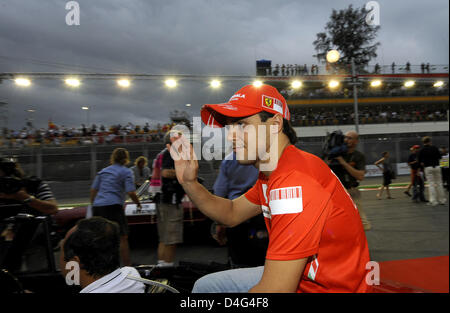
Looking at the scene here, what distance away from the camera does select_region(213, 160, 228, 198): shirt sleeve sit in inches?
87.1

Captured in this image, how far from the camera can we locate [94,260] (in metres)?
1.05

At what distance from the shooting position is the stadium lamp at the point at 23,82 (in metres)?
1.04

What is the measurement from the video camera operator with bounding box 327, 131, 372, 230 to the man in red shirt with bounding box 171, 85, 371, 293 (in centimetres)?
199

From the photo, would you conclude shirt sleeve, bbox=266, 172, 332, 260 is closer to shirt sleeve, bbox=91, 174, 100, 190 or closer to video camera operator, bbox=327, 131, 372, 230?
video camera operator, bbox=327, 131, 372, 230

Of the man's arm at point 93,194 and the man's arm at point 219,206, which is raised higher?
the man's arm at point 219,206

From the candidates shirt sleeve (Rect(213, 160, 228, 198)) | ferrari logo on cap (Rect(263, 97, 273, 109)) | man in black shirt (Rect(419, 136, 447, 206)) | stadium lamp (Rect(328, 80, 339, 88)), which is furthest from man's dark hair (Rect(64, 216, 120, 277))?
man in black shirt (Rect(419, 136, 447, 206))

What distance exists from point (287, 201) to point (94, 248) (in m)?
0.82

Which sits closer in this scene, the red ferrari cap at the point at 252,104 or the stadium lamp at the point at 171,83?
Answer: the red ferrari cap at the point at 252,104

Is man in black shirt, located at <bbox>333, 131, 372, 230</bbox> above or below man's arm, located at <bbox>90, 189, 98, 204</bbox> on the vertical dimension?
above

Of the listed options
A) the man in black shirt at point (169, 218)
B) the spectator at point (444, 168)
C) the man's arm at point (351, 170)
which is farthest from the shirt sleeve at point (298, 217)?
the spectator at point (444, 168)

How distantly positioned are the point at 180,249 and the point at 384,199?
640 cm

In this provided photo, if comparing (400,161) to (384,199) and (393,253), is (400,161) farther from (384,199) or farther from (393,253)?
(393,253)
